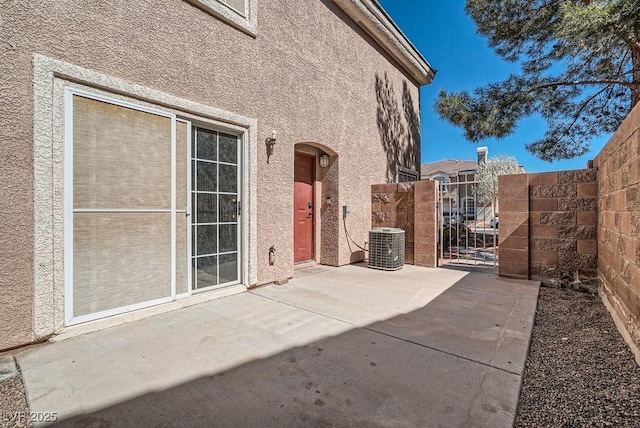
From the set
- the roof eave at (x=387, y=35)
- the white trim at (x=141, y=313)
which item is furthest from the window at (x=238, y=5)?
the white trim at (x=141, y=313)

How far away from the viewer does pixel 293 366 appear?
2658mm

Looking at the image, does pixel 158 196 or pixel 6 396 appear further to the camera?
pixel 158 196

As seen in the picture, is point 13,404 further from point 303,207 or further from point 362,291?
point 303,207

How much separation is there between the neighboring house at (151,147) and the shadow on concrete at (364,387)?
70.6 inches

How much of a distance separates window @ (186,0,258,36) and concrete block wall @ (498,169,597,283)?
5.52 m

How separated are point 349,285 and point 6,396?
14.3ft

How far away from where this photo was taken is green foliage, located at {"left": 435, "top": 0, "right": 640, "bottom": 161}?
23.8 feet

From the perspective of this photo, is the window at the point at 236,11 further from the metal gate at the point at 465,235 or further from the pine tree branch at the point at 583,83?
the pine tree branch at the point at 583,83

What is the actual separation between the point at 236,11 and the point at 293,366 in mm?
5232

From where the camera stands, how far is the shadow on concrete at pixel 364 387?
6.58 feet

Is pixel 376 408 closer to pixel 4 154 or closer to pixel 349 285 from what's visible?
pixel 349 285

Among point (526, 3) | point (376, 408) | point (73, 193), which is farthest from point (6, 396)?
point (526, 3)

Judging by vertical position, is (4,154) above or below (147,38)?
below

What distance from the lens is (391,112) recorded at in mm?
9523
